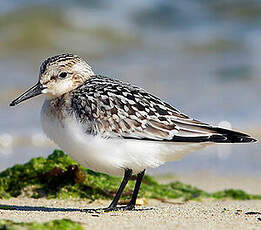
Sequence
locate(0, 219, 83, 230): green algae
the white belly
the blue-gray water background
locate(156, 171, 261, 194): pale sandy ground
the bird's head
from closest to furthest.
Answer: locate(0, 219, 83, 230): green algae → the white belly → the bird's head → locate(156, 171, 261, 194): pale sandy ground → the blue-gray water background

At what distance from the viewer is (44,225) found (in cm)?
416

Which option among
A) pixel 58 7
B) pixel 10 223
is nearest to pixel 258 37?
pixel 58 7

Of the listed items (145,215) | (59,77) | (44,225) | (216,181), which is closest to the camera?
(44,225)

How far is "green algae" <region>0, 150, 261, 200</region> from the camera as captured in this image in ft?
22.3

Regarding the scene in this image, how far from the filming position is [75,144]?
5293mm

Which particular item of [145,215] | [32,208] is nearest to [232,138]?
[145,215]

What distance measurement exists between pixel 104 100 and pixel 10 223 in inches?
66.8

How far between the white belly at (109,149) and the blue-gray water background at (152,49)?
6.49 metres

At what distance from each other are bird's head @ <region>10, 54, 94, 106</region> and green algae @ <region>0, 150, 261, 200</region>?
1.35m

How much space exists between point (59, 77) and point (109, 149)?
3.66 feet

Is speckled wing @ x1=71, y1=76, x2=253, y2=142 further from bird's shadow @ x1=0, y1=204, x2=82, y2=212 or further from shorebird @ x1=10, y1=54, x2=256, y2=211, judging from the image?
bird's shadow @ x1=0, y1=204, x2=82, y2=212

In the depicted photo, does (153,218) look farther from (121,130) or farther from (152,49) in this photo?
(152,49)

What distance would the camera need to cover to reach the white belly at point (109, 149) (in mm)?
5289

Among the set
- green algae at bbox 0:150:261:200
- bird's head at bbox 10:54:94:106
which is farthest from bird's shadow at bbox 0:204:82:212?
bird's head at bbox 10:54:94:106
